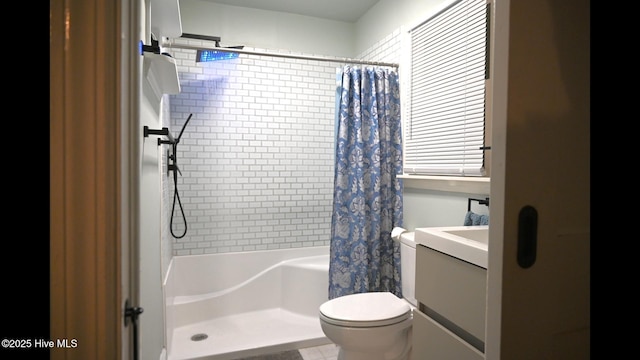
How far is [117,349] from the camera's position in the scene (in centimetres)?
62

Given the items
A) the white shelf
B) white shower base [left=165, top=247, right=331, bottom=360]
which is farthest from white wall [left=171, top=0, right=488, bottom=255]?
the white shelf

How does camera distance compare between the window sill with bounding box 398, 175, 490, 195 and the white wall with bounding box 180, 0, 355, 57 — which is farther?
the white wall with bounding box 180, 0, 355, 57

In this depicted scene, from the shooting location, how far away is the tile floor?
2244 mm

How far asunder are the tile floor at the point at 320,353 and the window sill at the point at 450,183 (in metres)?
1.31

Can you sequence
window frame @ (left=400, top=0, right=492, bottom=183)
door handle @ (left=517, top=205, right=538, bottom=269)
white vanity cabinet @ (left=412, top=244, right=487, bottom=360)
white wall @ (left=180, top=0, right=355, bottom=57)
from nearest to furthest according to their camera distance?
door handle @ (left=517, top=205, right=538, bottom=269)
white vanity cabinet @ (left=412, top=244, right=487, bottom=360)
window frame @ (left=400, top=0, right=492, bottom=183)
white wall @ (left=180, top=0, right=355, bottom=57)

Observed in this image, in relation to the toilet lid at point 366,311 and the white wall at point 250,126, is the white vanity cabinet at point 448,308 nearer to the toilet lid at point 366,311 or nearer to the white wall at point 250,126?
the toilet lid at point 366,311

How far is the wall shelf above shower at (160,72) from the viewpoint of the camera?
120 cm

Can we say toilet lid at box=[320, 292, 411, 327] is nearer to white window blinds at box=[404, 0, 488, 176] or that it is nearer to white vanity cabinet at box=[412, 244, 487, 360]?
white vanity cabinet at box=[412, 244, 487, 360]

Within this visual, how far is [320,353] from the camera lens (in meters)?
2.30

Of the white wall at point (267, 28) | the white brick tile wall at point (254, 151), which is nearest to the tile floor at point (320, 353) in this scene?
the white brick tile wall at point (254, 151)

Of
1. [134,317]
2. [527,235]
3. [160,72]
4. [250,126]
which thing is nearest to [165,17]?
[160,72]

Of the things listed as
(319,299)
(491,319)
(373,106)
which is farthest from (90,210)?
(319,299)

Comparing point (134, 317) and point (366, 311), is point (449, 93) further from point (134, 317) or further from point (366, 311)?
point (134, 317)

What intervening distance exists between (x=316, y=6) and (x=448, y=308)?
2782 millimetres
